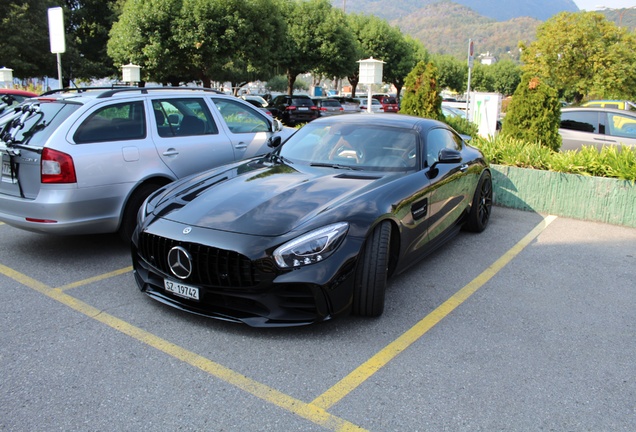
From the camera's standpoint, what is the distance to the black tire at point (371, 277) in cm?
385

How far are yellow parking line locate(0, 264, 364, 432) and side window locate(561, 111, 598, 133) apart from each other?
9678mm

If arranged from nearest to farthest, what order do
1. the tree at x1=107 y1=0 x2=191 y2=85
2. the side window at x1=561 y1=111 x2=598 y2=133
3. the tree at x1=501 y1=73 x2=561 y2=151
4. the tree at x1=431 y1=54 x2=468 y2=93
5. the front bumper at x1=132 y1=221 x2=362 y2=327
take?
the front bumper at x1=132 y1=221 x2=362 y2=327 < the tree at x1=501 y1=73 x2=561 y2=151 < the side window at x1=561 y1=111 x2=598 y2=133 < the tree at x1=107 y1=0 x2=191 y2=85 < the tree at x1=431 y1=54 x2=468 y2=93

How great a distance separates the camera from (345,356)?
354cm

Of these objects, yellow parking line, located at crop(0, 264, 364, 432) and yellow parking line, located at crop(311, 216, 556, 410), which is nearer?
yellow parking line, located at crop(0, 264, 364, 432)

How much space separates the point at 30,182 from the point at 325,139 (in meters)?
2.79

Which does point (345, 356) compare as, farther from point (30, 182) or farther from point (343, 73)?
point (343, 73)

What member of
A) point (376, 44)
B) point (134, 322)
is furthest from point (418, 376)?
point (376, 44)

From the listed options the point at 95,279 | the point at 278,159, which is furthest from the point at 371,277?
the point at 95,279

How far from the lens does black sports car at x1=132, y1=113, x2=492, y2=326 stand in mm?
3590

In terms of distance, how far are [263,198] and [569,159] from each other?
541 centimetres

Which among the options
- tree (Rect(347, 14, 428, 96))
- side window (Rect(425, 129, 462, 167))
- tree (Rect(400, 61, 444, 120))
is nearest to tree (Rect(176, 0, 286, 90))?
tree (Rect(400, 61, 444, 120))

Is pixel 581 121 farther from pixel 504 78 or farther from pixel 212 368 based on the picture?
pixel 504 78

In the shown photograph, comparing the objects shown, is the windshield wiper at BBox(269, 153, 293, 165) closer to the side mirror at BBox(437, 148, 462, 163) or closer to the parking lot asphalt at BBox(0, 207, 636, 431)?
the side mirror at BBox(437, 148, 462, 163)

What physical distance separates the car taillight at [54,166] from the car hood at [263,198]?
3.62 ft
